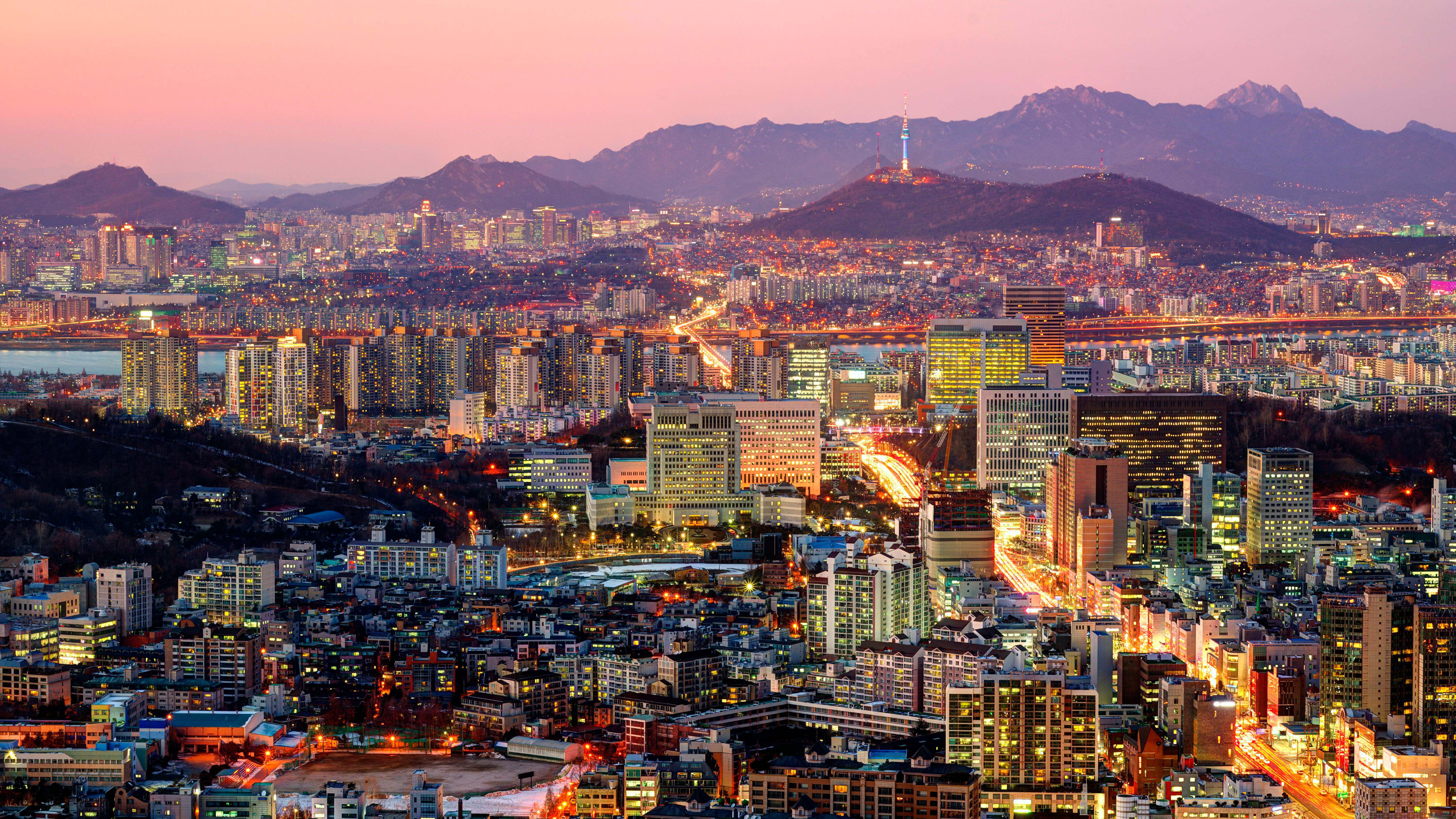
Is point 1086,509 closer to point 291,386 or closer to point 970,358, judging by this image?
point 970,358

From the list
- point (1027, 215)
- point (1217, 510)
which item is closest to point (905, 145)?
point (1027, 215)

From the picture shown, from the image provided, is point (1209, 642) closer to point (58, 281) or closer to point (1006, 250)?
point (1006, 250)

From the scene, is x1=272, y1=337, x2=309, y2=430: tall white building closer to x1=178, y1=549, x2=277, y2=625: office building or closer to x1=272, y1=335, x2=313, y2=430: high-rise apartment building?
x1=272, y1=335, x2=313, y2=430: high-rise apartment building

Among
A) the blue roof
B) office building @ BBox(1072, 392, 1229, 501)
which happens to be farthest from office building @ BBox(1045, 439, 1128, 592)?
the blue roof

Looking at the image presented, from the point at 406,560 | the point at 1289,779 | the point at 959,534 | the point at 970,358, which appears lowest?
the point at 1289,779

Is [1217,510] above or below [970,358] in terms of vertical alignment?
below

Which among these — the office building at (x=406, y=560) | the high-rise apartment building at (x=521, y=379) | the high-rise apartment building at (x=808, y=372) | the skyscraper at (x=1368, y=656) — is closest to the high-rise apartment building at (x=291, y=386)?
the high-rise apartment building at (x=521, y=379)

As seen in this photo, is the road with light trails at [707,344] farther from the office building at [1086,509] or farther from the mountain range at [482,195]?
the mountain range at [482,195]
